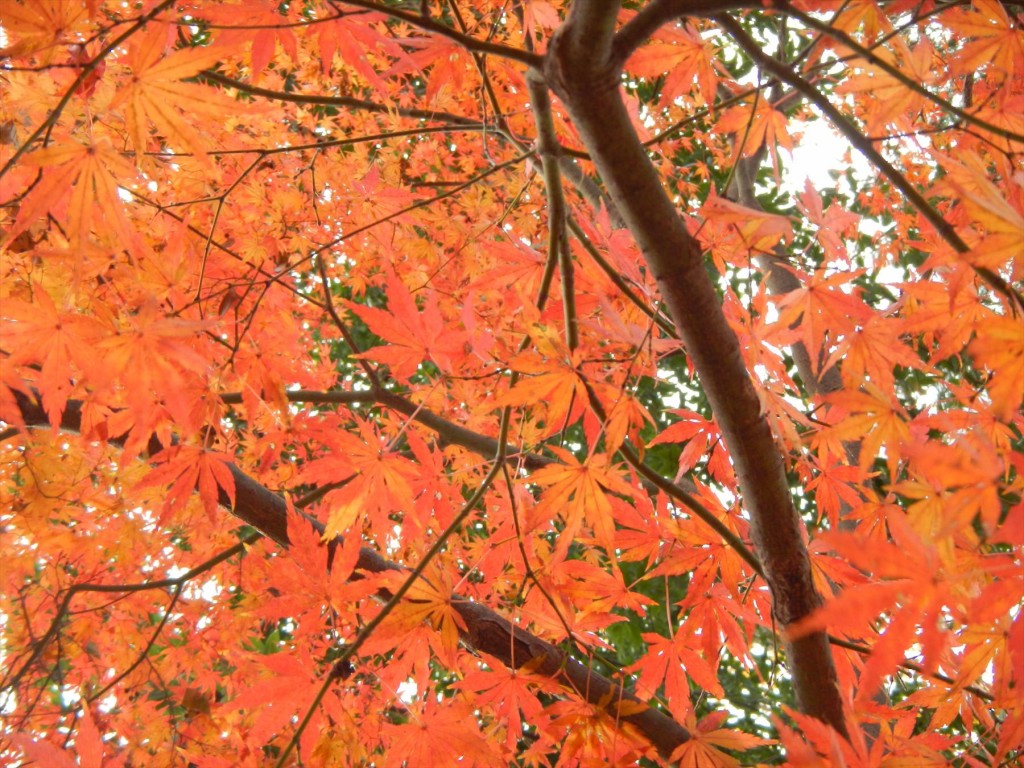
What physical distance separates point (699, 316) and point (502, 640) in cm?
85

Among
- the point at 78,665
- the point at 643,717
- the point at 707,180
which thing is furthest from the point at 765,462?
the point at 707,180

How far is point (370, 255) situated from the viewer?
323 centimetres

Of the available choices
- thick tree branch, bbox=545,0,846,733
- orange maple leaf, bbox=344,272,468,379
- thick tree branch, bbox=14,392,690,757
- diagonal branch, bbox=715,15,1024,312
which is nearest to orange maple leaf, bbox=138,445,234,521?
thick tree branch, bbox=14,392,690,757

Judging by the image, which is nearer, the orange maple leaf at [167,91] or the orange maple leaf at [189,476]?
the orange maple leaf at [167,91]

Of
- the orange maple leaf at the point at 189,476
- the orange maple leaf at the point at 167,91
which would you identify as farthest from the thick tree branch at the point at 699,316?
the orange maple leaf at the point at 189,476

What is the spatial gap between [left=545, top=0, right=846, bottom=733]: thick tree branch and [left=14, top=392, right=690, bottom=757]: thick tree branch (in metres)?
0.28

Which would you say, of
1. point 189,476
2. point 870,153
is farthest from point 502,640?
point 870,153

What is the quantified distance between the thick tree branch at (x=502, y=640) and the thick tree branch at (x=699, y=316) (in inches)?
11.0

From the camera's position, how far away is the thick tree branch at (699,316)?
934mm

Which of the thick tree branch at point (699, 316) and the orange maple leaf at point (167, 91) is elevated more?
the orange maple leaf at point (167, 91)

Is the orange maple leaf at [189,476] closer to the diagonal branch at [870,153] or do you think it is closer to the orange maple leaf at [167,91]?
the orange maple leaf at [167,91]

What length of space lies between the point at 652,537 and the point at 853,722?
1.55ft

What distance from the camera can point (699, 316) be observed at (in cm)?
106

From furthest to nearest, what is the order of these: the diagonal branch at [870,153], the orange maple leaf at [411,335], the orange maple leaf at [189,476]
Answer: the orange maple leaf at [189,476] < the orange maple leaf at [411,335] < the diagonal branch at [870,153]
